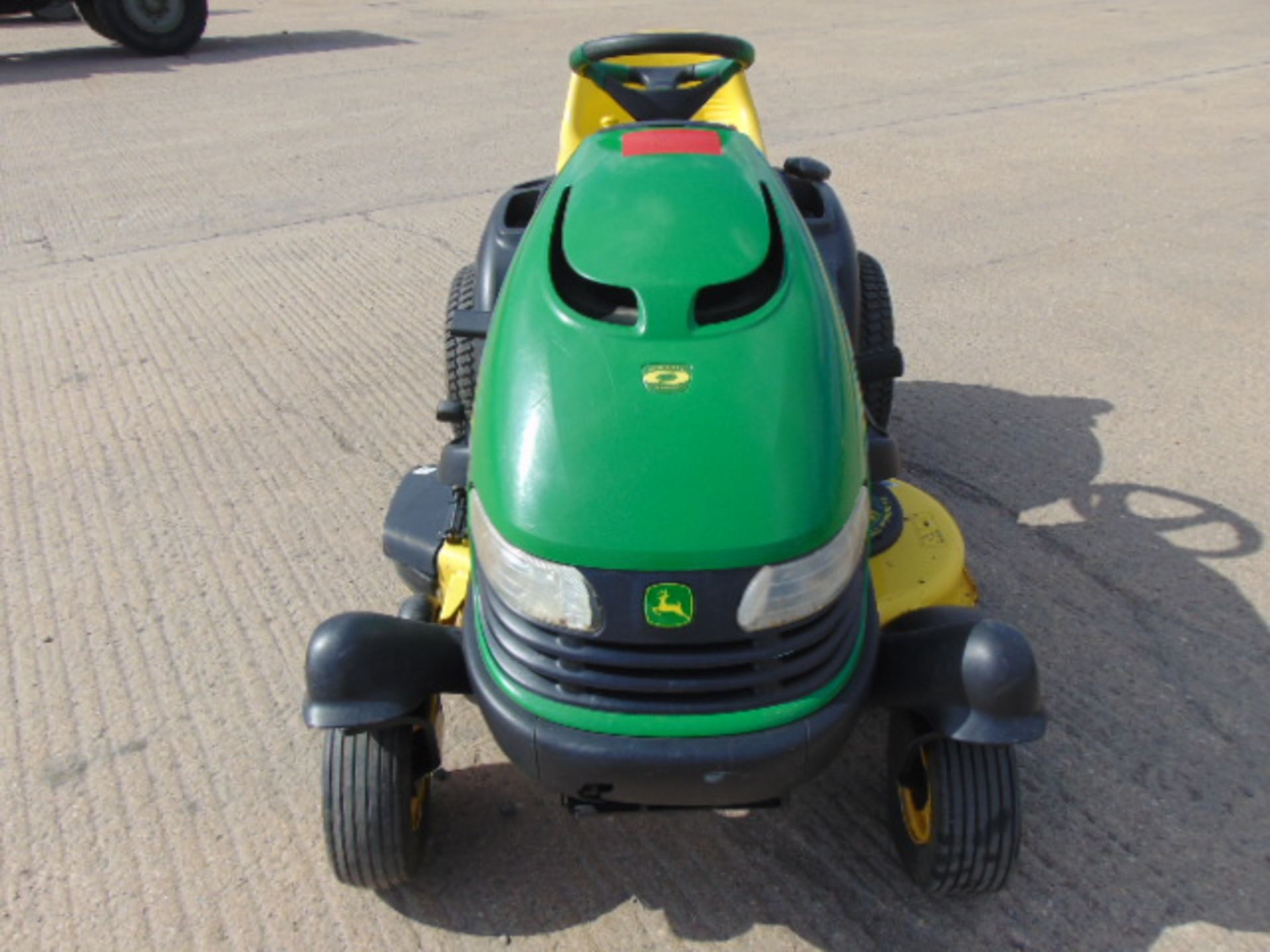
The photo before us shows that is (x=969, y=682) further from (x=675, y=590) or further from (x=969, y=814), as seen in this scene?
(x=675, y=590)

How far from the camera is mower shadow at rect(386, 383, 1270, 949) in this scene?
2.09 meters

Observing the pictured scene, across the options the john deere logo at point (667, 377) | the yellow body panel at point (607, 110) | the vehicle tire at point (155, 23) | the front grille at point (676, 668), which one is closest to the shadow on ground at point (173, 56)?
A: the vehicle tire at point (155, 23)

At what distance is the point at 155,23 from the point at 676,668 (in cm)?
1064

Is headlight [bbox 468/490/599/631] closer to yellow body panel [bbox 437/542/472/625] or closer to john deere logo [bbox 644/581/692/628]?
john deere logo [bbox 644/581/692/628]

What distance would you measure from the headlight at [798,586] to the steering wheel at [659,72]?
1764mm

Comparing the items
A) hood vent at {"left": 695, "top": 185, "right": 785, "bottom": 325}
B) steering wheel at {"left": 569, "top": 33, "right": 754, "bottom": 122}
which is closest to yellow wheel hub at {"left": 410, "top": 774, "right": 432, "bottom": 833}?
hood vent at {"left": 695, "top": 185, "right": 785, "bottom": 325}

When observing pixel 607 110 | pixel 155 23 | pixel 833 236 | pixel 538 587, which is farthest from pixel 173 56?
pixel 538 587

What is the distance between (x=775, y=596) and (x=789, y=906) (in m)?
0.67

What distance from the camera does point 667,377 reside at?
193cm

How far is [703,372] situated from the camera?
1.93 metres

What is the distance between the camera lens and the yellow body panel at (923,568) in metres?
2.42

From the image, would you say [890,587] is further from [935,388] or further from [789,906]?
[935,388]

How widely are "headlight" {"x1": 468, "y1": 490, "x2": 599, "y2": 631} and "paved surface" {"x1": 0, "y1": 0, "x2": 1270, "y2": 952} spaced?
0.64 m

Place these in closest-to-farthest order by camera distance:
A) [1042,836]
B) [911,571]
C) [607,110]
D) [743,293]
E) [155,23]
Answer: [743,293]
[1042,836]
[911,571]
[607,110]
[155,23]
